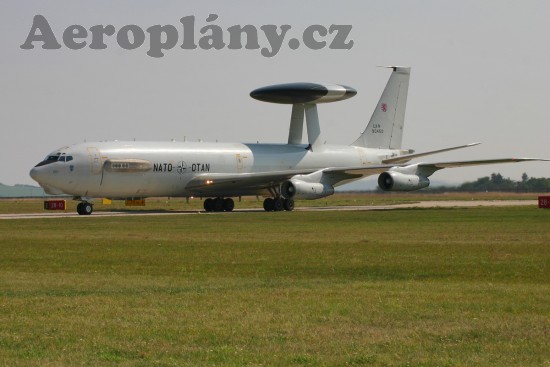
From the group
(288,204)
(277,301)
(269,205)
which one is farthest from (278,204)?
(277,301)

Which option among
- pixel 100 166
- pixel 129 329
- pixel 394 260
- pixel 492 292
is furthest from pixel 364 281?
pixel 100 166

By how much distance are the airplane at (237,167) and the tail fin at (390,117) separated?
6.54 ft

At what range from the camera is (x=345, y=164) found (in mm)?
71938

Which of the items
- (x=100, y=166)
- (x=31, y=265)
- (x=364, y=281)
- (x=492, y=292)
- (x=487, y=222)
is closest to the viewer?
(x=492, y=292)

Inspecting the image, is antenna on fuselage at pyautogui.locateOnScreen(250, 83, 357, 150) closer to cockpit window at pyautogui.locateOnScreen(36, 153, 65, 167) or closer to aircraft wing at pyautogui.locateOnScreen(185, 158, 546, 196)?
A: aircraft wing at pyautogui.locateOnScreen(185, 158, 546, 196)

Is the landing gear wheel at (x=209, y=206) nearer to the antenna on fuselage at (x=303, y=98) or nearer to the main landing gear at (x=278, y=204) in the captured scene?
the main landing gear at (x=278, y=204)

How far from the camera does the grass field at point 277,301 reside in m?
11.8

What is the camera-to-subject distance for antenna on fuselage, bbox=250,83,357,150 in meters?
66.1

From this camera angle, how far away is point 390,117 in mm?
77125

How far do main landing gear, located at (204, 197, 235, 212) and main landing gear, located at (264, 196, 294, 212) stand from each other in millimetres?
2718

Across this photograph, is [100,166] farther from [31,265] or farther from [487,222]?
[31,265]

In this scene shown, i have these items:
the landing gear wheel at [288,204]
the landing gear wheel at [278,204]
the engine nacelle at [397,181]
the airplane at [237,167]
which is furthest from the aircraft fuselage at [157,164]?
the engine nacelle at [397,181]

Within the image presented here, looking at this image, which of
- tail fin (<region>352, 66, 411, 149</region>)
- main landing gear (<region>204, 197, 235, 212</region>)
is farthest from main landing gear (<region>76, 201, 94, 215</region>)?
tail fin (<region>352, 66, 411, 149</region>)

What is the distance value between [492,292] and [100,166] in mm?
42428
